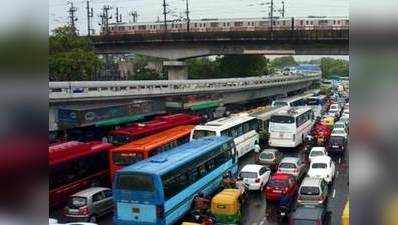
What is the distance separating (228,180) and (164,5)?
18.0m

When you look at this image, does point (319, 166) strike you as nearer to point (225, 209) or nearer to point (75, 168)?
point (225, 209)

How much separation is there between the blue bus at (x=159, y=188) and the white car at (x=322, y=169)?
256 cm

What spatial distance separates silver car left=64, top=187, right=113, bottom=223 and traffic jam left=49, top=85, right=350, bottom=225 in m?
0.02

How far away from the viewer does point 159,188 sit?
7184mm

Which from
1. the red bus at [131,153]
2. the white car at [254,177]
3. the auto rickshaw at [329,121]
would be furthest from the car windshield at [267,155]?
the auto rickshaw at [329,121]

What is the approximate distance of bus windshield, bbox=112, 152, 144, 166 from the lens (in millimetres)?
9438

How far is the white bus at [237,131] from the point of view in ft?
40.1

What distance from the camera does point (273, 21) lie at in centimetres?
2300

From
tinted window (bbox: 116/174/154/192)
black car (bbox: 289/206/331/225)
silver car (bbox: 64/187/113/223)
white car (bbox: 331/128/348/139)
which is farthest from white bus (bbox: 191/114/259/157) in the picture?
black car (bbox: 289/206/331/225)

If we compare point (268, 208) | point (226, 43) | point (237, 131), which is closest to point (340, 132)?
point (237, 131)

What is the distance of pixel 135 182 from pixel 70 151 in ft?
8.59

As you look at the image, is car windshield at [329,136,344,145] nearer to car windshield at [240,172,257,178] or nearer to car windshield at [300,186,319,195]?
car windshield at [240,172,257,178]
